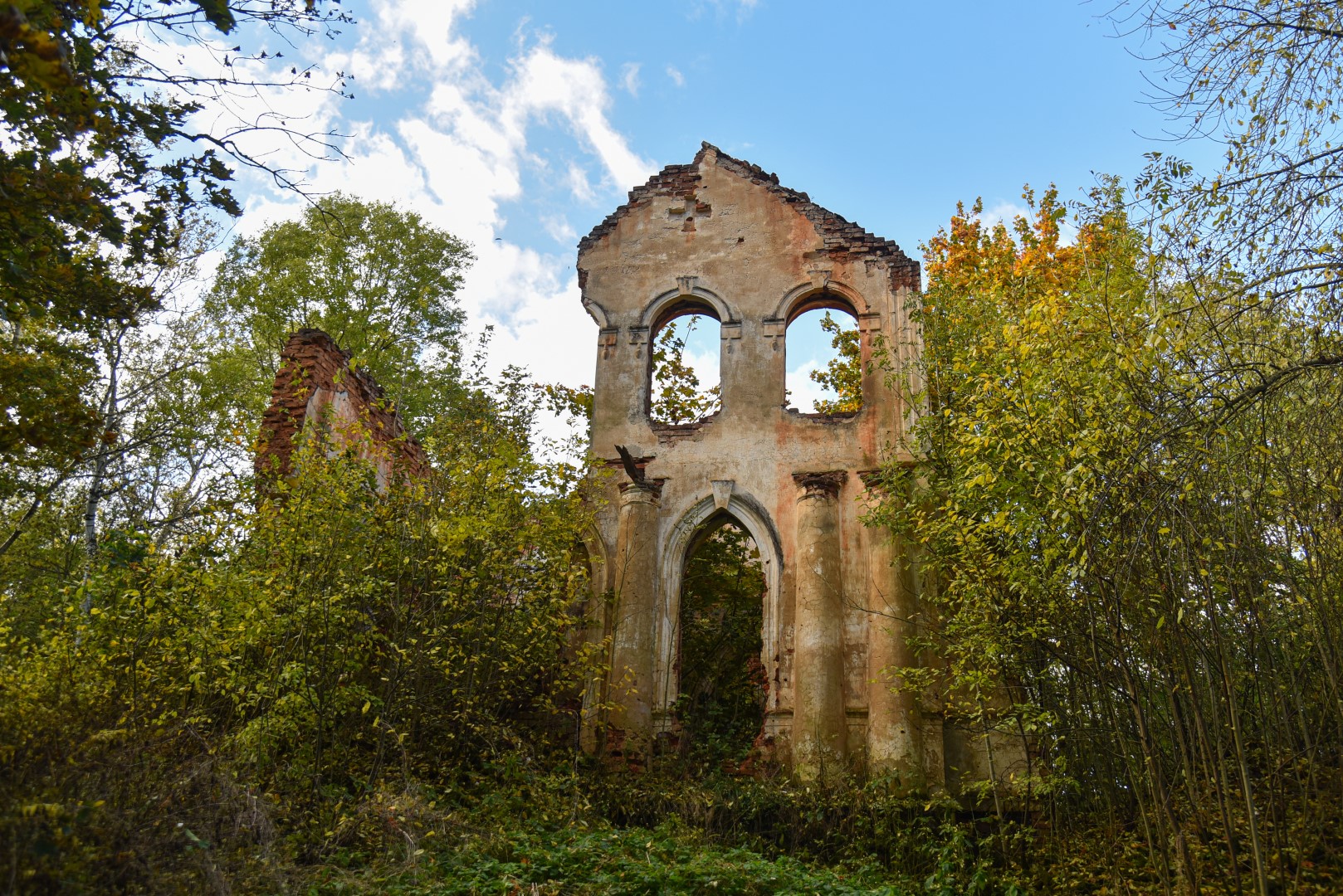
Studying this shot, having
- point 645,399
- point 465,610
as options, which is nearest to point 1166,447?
point 465,610

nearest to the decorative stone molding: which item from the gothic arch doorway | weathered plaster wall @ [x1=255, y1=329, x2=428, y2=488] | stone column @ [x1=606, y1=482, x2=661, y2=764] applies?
the gothic arch doorway

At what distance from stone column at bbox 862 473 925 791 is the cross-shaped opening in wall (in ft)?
16.6

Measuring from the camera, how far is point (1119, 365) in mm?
6805

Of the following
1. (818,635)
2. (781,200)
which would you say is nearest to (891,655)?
(818,635)

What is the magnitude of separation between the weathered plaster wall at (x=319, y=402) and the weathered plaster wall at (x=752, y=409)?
3.23m

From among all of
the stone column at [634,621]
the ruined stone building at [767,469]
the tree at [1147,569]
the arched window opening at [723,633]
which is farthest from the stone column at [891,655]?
the stone column at [634,621]

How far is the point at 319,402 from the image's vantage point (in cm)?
1355

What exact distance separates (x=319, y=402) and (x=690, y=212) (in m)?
6.16

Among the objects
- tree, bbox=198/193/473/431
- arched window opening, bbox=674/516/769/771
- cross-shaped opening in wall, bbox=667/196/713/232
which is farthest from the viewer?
tree, bbox=198/193/473/431

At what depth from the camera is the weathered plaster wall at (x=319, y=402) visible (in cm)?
1233

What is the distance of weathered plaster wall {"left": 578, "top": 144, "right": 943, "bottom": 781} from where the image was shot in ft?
41.3

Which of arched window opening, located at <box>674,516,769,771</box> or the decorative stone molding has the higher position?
the decorative stone molding

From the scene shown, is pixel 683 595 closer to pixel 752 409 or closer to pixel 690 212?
pixel 752 409

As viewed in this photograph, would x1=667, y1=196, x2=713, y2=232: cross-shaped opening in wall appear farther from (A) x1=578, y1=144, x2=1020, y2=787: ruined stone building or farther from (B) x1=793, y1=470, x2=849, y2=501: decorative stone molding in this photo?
(B) x1=793, y1=470, x2=849, y2=501: decorative stone molding
